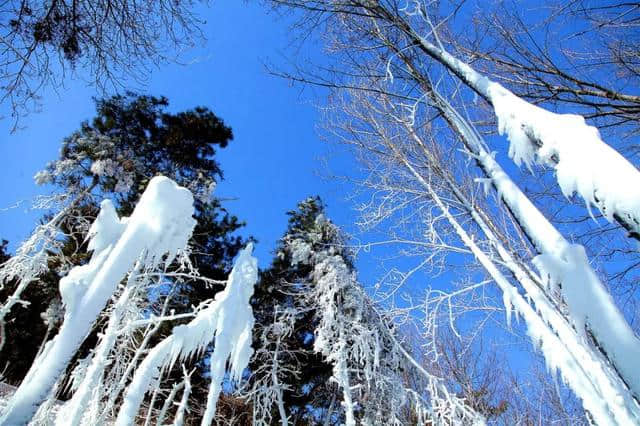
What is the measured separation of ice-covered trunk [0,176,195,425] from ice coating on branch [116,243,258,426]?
3.70 feet

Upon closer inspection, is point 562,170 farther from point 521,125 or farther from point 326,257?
point 326,257

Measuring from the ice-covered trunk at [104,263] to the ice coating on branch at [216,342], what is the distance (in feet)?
3.70

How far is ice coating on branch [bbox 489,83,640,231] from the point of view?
1.70 m

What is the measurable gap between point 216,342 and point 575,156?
3.33m

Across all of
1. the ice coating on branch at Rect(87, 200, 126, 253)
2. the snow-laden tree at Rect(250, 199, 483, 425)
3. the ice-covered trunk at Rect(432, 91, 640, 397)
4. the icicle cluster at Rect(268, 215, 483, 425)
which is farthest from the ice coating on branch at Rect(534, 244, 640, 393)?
the icicle cluster at Rect(268, 215, 483, 425)

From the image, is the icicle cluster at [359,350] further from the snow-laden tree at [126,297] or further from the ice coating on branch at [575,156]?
the ice coating on branch at [575,156]

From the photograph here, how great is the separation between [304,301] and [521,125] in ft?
34.7

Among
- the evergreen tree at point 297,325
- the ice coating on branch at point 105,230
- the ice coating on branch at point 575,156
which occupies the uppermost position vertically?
the evergreen tree at point 297,325

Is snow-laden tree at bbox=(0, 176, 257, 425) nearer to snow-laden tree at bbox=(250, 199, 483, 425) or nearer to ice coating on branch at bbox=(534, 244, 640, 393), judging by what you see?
ice coating on branch at bbox=(534, 244, 640, 393)

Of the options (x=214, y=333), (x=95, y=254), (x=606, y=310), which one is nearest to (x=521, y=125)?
(x=606, y=310)

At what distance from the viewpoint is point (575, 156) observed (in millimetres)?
1919

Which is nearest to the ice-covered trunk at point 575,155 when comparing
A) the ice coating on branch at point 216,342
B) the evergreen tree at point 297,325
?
the ice coating on branch at point 216,342

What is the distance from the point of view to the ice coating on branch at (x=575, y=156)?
170 centimetres

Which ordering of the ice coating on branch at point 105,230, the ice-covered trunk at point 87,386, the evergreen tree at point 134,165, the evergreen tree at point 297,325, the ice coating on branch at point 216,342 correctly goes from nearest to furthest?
1. the ice coating on branch at point 105,230
2. the ice coating on branch at point 216,342
3. the ice-covered trunk at point 87,386
4. the evergreen tree at point 134,165
5. the evergreen tree at point 297,325
